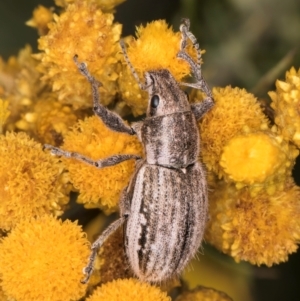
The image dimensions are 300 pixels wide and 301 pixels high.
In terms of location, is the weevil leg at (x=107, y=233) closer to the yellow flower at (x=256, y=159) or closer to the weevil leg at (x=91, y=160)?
the weevil leg at (x=91, y=160)

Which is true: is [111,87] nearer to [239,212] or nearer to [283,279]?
[239,212]

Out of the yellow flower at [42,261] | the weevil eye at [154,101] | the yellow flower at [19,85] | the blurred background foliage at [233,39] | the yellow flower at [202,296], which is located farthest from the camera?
the blurred background foliage at [233,39]

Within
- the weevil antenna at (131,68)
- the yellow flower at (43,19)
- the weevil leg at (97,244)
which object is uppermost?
the yellow flower at (43,19)

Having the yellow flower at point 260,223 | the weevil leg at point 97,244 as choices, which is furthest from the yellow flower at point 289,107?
the weevil leg at point 97,244

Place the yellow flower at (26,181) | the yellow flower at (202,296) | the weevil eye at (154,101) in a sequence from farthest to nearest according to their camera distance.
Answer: the yellow flower at (202,296) < the weevil eye at (154,101) < the yellow flower at (26,181)

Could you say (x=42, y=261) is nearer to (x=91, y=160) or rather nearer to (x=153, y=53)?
(x=91, y=160)

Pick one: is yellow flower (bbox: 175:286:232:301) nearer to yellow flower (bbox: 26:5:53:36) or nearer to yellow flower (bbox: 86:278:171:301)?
yellow flower (bbox: 86:278:171:301)

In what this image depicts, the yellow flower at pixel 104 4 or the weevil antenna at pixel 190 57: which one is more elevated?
the yellow flower at pixel 104 4

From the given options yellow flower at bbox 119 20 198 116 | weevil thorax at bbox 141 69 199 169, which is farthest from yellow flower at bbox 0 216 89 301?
yellow flower at bbox 119 20 198 116

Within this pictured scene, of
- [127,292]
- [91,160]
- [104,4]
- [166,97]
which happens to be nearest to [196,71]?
[166,97]
